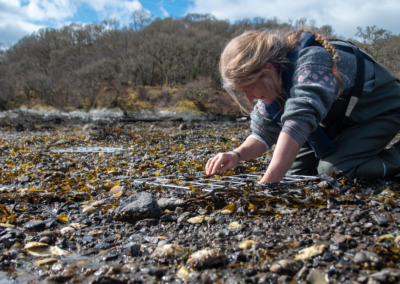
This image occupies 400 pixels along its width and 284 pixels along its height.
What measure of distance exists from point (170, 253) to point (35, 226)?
134 centimetres

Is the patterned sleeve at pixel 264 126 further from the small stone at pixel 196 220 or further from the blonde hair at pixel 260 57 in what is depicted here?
the small stone at pixel 196 220

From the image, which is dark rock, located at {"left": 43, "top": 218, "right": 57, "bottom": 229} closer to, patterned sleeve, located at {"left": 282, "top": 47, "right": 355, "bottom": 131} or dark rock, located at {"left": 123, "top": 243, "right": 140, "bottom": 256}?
dark rock, located at {"left": 123, "top": 243, "right": 140, "bottom": 256}

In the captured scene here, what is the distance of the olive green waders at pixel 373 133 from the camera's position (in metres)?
2.94

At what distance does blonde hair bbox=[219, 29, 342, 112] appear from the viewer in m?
2.39

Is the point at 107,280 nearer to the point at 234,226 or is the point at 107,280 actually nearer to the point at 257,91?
the point at 234,226

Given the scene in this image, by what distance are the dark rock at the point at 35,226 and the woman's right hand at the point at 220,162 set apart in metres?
1.54

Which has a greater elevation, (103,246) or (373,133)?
(373,133)

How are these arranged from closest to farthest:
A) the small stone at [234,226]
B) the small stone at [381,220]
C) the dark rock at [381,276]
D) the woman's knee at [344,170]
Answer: the dark rock at [381,276]
the small stone at [381,220]
the small stone at [234,226]
the woman's knee at [344,170]

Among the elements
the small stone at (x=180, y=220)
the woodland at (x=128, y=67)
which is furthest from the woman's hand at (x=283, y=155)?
the woodland at (x=128, y=67)

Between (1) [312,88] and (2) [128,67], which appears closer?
(1) [312,88]

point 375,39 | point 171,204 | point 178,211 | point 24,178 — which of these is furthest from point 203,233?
point 375,39

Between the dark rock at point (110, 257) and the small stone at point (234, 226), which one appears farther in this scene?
the small stone at point (234, 226)

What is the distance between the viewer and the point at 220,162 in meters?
2.81

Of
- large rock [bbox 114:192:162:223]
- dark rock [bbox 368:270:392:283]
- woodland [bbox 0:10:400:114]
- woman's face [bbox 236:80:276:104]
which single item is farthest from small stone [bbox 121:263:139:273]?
woodland [bbox 0:10:400:114]
